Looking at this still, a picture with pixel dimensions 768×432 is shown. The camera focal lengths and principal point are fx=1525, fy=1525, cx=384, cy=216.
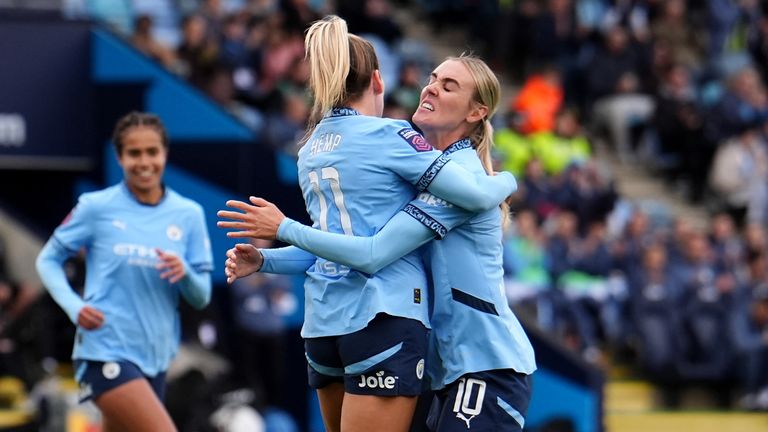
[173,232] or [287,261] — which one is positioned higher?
[287,261]

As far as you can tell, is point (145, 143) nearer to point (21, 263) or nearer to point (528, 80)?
point (21, 263)

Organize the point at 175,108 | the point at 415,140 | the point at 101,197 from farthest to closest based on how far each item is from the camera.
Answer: the point at 175,108
the point at 101,197
the point at 415,140

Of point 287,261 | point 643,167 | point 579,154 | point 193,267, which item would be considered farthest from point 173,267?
point 643,167

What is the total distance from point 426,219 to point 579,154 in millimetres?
13059

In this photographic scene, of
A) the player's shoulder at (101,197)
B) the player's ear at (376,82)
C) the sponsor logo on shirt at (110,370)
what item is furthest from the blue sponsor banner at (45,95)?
the player's ear at (376,82)

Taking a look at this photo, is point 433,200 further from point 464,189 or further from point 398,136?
point 398,136

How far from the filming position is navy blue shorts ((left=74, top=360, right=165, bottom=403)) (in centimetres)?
692

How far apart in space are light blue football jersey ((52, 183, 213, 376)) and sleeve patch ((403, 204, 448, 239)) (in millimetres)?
2053

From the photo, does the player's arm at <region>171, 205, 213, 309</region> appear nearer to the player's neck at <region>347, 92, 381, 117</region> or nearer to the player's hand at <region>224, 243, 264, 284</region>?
the player's hand at <region>224, 243, 264, 284</region>

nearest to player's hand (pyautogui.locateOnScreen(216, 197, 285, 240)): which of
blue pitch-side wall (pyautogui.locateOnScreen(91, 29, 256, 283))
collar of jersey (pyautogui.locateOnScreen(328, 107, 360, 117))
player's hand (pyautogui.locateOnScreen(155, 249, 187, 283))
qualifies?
collar of jersey (pyautogui.locateOnScreen(328, 107, 360, 117))

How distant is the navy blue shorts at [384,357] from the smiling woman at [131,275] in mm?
1664

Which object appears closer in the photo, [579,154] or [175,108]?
[175,108]

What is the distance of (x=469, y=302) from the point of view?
5.58m

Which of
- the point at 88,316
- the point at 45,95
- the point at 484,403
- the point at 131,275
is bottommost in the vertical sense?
the point at 45,95
